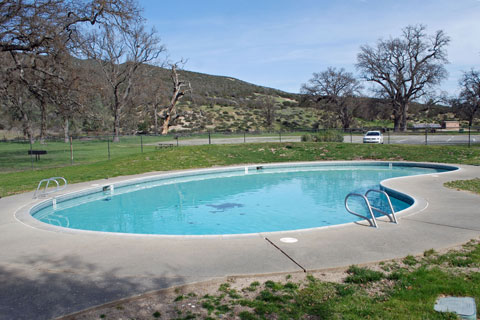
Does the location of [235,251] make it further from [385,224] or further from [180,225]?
[180,225]

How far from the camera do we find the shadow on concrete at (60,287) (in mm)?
4000

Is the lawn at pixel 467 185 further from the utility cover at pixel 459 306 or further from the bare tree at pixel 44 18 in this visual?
the bare tree at pixel 44 18

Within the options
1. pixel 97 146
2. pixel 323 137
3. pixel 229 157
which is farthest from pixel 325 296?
pixel 97 146

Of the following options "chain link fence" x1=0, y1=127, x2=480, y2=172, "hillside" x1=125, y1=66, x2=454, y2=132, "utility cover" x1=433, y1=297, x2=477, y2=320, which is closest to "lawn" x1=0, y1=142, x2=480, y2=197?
"chain link fence" x1=0, y1=127, x2=480, y2=172

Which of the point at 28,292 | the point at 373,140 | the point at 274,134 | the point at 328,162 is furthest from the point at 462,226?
the point at 274,134

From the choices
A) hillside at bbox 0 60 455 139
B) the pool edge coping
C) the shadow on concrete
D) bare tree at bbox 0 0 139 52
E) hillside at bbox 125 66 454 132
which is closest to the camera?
the shadow on concrete

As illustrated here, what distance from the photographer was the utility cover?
355 centimetres

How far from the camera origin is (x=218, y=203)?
12.5 meters

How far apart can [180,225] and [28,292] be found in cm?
553

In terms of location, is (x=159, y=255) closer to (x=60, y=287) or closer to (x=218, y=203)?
(x=60, y=287)

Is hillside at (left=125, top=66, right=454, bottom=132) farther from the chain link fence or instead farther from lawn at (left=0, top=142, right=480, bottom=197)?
lawn at (left=0, top=142, right=480, bottom=197)

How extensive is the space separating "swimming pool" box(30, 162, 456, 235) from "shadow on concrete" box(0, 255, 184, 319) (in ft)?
13.5

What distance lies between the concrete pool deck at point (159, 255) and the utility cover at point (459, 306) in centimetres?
143

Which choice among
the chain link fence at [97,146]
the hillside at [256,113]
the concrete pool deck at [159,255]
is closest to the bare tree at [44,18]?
the chain link fence at [97,146]
